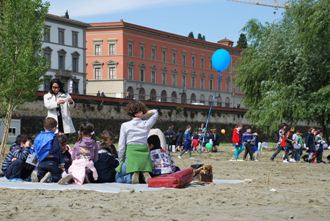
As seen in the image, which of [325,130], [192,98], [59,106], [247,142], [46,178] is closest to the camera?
[46,178]

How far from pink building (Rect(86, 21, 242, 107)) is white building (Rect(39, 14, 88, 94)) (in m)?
7.73

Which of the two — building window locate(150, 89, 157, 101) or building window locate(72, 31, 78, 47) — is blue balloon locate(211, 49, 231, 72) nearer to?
building window locate(72, 31, 78, 47)

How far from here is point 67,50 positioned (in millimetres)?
97062

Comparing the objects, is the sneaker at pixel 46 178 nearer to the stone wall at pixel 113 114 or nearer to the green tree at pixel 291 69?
the green tree at pixel 291 69

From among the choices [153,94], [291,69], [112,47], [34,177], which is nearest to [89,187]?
[34,177]

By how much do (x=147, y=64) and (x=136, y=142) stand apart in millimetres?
100194

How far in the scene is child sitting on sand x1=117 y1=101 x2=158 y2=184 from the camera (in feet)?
43.2

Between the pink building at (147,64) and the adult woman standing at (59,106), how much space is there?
278 feet

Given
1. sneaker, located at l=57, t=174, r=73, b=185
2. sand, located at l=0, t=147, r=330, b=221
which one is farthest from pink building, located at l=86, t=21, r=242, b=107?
sand, located at l=0, t=147, r=330, b=221

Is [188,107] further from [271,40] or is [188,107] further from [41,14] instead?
[41,14]

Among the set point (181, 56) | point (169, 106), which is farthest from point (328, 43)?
point (181, 56)

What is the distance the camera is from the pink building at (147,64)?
107 metres

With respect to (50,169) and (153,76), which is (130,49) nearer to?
(153,76)

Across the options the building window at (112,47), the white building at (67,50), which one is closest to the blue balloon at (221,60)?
the white building at (67,50)
